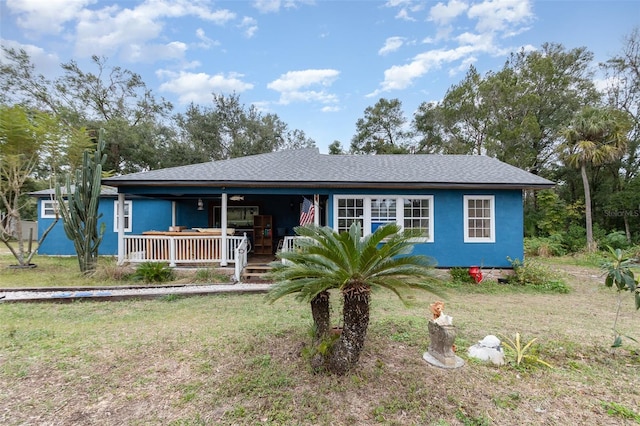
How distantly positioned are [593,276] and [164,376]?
12990mm

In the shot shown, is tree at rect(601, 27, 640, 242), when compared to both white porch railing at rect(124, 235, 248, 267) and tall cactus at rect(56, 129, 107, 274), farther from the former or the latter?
tall cactus at rect(56, 129, 107, 274)

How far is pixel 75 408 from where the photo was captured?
2.70m

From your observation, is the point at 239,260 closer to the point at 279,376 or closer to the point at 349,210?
the point at 349,210

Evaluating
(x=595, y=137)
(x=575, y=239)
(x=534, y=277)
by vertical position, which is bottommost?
(x=534, y=277)

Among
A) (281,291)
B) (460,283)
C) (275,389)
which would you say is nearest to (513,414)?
(275,389)

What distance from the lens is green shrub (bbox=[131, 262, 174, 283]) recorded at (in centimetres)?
795

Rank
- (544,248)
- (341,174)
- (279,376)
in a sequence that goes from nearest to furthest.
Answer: (279,376) → (341,174) → (544,248)

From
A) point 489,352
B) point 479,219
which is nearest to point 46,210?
point 489,352

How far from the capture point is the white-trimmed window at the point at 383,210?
8.96 metres

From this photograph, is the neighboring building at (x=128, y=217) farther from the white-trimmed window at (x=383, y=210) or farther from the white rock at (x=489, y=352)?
the white rock at (x=489, y=352)

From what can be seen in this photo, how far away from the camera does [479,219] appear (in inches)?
353

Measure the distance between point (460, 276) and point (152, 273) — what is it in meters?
8.80

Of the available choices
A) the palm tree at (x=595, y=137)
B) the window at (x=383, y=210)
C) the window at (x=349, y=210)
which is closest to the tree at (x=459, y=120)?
the palm tree at (x=595, y=137)

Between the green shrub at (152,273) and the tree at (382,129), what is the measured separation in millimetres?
21266
